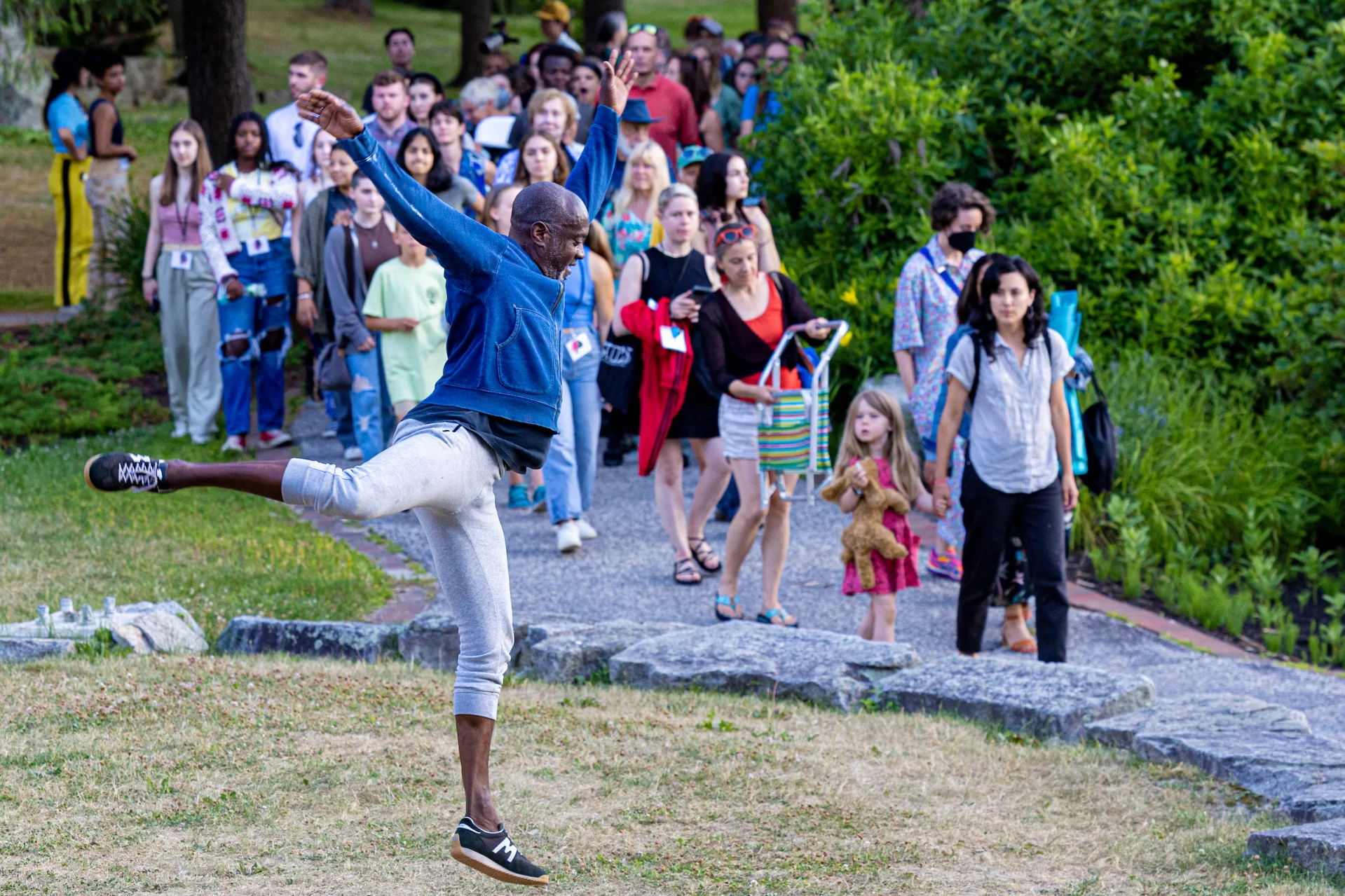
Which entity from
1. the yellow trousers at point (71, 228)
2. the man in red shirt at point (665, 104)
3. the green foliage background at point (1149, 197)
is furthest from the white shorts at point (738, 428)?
the yellow trousers at point (71, 228)

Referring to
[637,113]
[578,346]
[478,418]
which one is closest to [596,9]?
[637,113]

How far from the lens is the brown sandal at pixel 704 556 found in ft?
28.3

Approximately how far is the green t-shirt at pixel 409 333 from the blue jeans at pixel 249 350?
1.99 metres

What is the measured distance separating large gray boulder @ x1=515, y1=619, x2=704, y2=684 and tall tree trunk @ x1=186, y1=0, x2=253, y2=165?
906cm

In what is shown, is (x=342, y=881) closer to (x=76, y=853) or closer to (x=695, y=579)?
(x=76, y=853)

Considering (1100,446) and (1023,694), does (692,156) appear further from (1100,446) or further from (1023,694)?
(1023,694)

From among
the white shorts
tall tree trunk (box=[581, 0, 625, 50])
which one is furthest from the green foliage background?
tall tree trunk (box=[581, 0, 625, 50])

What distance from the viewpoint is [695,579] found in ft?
27.6

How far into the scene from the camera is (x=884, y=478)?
7.33 meters

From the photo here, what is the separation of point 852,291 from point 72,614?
5717 mm

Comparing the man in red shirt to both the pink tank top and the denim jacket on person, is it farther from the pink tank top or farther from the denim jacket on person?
the denim jacket on person

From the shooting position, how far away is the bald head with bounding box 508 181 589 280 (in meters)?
4.20

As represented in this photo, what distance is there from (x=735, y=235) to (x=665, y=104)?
4881 mm

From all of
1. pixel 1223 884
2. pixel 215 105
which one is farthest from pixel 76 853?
pixel 215 105
